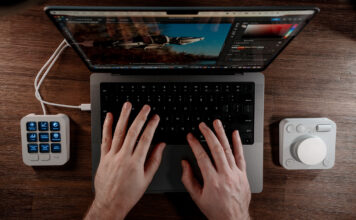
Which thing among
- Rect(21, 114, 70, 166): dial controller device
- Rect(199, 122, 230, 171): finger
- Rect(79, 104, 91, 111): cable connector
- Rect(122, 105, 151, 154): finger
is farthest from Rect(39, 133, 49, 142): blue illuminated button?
Rect(199, 122, 230, 171): finger

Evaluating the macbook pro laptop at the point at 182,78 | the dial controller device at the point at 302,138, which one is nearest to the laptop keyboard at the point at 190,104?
the macbook pro laptop at the point at 182,78

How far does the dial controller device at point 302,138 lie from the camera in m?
0.75

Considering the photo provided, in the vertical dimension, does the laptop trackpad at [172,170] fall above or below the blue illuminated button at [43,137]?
below

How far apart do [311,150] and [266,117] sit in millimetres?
157

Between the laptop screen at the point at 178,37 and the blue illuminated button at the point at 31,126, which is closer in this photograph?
the laptop screen at the point at 178,37

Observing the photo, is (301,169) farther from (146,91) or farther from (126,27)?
(126,27)

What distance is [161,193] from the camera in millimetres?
792

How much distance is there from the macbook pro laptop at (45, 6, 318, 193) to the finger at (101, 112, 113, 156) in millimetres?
21

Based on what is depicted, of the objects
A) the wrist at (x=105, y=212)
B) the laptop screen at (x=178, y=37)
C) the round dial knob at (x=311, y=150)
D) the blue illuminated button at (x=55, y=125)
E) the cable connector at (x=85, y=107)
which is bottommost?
the wrist at (x=105, y=212)

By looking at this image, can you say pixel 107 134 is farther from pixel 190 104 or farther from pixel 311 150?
pixel 311 150

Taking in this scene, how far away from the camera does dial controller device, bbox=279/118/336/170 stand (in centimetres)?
75

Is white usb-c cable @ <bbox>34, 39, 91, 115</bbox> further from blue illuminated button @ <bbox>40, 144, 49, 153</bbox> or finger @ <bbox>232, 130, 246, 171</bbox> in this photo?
finger @ <bbox>232, 130, 246, 171</bbox>

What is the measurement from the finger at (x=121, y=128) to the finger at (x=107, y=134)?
2cm

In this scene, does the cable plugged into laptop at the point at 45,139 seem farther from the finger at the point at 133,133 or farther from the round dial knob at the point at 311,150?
the round dial knob at the point at 311,150
